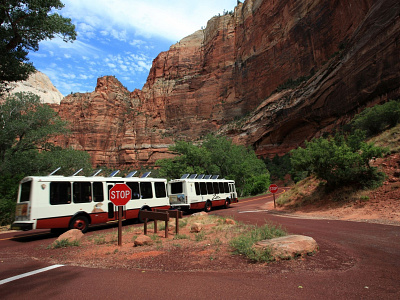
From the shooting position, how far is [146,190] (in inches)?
552

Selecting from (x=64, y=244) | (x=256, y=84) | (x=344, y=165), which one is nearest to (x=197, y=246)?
(x=64, y=244)

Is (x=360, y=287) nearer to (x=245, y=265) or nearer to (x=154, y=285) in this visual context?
(x=245, y=265)

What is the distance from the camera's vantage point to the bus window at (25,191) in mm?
9469

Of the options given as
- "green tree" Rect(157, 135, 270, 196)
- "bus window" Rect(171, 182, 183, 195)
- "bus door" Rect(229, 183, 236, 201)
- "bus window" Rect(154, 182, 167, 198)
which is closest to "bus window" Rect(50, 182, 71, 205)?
"bus window" Rect(154, 182, 167, 198)

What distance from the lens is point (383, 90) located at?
32938mm

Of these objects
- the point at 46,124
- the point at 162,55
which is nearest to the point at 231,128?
the point at 46,124

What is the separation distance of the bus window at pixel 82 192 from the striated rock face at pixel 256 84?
37165 mm

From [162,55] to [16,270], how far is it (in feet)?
371

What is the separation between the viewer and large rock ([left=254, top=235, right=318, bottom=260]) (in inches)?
204

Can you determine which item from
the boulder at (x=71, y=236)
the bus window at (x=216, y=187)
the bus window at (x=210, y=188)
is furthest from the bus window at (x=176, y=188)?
the boulder at (x=71, y=236)

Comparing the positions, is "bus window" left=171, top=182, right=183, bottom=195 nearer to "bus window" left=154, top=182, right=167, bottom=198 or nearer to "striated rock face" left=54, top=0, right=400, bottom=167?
"bus window" left=154, top=182, right=167, bottom=198

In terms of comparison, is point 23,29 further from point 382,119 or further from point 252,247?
point 382,119

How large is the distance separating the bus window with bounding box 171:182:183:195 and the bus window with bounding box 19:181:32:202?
9358 mm

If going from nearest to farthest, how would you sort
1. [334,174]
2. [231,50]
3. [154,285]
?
[154,285] → [334,174] → [231,50]
